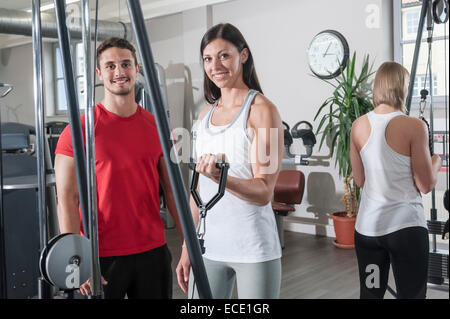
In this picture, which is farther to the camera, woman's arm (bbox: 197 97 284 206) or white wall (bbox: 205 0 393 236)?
white wall (bbox: 205 0 393 236)

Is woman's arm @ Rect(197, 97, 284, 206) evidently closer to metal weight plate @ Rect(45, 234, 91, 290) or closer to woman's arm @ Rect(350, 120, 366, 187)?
metal weight plate @ Rect(45, 234, 91, 290)

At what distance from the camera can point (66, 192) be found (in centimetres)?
95

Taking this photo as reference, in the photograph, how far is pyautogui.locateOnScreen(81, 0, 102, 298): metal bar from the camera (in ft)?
1.42

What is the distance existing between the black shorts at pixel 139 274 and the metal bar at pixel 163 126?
0.70 m

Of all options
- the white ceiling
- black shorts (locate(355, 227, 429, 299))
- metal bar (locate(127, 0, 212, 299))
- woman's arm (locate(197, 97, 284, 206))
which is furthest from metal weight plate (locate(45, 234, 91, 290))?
black shorts (locate(355, 227, 429, 299))

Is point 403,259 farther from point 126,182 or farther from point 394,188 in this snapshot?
point 126,182

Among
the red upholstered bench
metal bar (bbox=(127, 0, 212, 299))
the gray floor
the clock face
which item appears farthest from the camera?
the clock face

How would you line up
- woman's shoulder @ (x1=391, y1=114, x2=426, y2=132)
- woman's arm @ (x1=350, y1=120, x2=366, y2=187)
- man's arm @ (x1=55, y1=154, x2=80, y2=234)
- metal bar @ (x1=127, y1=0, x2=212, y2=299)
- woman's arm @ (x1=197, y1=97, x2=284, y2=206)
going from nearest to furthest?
metal bar @ (x1=127, y1=0, x2=212, y2=299)
woman's arm @ (x1=197, y1=97, x2=284, y2=206)
man's arm @ (x1=55, y1=154, x2=80, y2=234)
woman's shoulder @ (x1=391, y1=114, x2=426, y2=132)
woman's arm @ (x1=350, y1=120, x2=366, y2=187)

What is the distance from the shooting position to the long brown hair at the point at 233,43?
87cm

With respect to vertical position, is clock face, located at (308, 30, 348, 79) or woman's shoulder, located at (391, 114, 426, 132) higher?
clock face, located at (308, 30, 348, 79)

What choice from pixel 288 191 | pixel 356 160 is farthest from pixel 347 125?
pixel 356 160

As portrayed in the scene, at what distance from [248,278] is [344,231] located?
2.50m

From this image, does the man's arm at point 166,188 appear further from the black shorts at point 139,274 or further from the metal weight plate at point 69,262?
the metal weight plate at point 69,262
